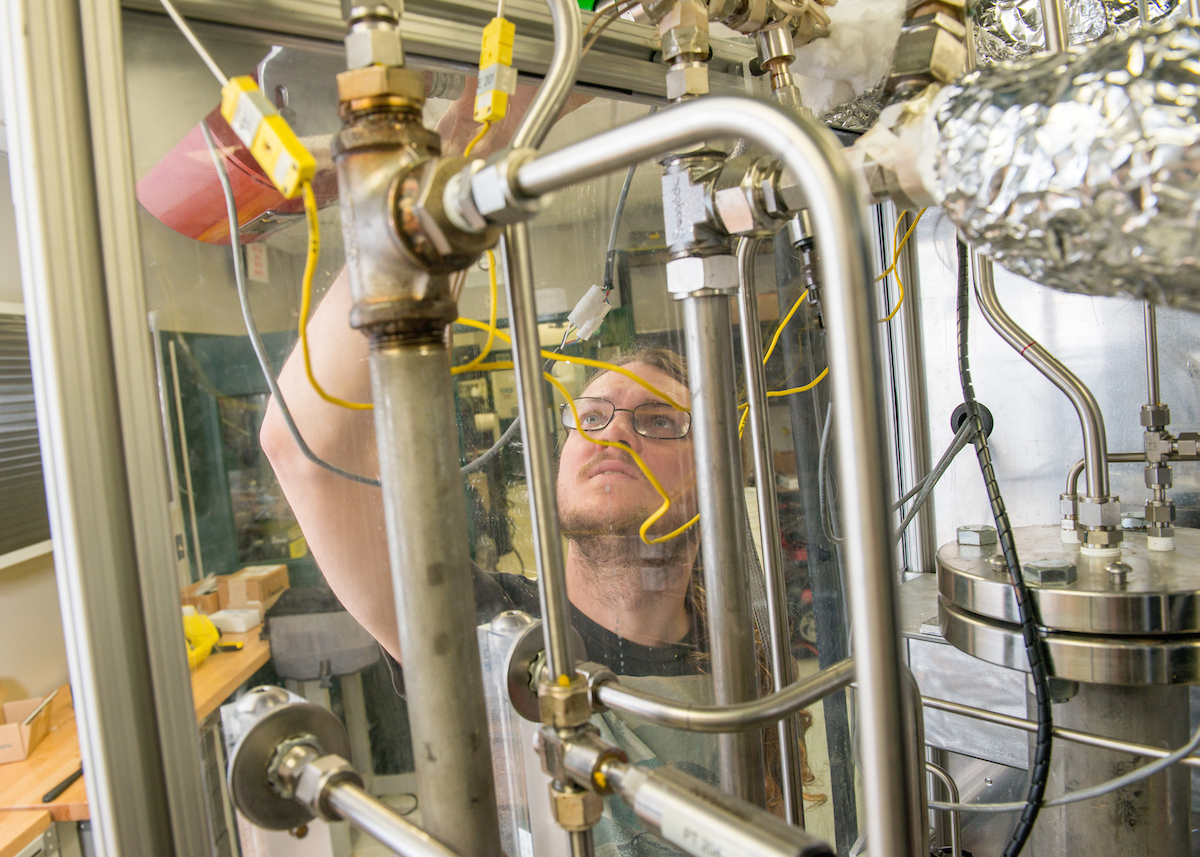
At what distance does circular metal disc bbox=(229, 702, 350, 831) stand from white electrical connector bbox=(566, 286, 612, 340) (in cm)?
44

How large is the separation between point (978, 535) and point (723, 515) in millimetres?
422

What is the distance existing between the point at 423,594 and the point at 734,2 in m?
0.54

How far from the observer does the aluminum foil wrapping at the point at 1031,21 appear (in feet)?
3.54

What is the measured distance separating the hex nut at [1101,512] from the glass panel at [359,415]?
41 centimetres

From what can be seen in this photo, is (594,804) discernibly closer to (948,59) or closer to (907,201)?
(907,201)

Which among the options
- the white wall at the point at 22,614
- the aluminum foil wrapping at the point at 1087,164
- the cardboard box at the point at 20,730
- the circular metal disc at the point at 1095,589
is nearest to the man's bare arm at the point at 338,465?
the aluminum foil wrapping at the point at 1087,164

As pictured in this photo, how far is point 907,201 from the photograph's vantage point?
0.44 metres

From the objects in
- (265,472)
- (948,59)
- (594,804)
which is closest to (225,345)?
(265,472)

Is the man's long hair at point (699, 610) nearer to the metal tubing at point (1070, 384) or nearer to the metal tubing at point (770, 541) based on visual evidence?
the metal tubing at point (770, 541)

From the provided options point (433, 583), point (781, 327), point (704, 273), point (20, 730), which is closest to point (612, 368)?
point (704, 273)

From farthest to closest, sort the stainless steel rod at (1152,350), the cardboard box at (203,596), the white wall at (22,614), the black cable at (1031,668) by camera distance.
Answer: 1. the white wall at (22,614)
2. the stainless steel rod at (1152,350)
3. the black cable at (1031,668)
4. the cardboard box at (203,596)

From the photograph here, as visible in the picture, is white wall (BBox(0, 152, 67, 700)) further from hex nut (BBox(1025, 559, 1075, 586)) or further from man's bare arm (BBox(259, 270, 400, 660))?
hex nut (BBox(1025, 559, 1075, 586))

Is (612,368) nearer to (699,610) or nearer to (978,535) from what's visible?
(699,610)

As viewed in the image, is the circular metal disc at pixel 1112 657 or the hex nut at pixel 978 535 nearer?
the circular metal disc at pixel 1112 657
